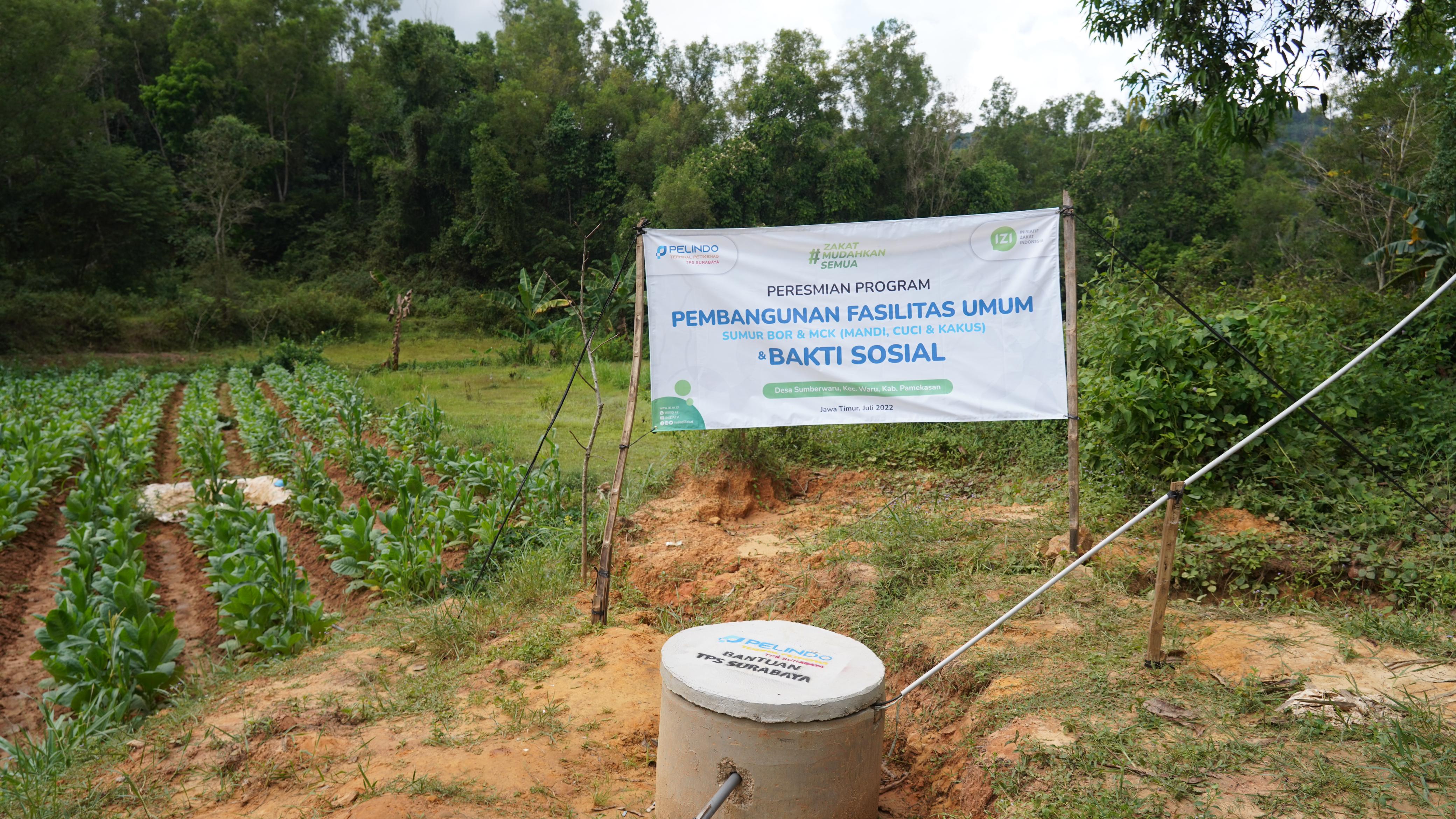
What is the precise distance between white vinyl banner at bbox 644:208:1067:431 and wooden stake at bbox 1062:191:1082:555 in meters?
0.05

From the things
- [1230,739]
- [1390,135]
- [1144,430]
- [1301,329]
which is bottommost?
[1230,739]

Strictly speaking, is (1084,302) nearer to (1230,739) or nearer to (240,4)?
(1230,739)

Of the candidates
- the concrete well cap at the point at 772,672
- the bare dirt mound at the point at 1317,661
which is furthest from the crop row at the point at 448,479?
the bare dirt mound at the point at 1317,661

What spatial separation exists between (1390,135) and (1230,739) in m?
22.6

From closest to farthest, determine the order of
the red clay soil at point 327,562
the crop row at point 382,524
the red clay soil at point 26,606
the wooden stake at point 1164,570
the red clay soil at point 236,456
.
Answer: the wooden stake at point 1164,570 < the red clay soil at point 26,606 < the crop row at point 382,524 < the red clay soil at point 327,562 < the red clay soil at point 236,456

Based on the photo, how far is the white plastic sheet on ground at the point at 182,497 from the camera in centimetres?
944

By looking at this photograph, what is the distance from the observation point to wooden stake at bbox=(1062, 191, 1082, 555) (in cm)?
490

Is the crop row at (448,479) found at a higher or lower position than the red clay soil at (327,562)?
higher

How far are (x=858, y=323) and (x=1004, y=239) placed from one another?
97 centimetres

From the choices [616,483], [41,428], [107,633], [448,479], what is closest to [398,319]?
[41,428]

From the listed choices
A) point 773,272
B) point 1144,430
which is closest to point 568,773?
point 773,272

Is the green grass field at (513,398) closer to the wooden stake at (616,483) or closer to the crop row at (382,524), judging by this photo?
the wooden stake at (616,483)

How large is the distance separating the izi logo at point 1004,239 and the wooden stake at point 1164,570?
194 cm

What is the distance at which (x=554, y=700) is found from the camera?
4289mm
